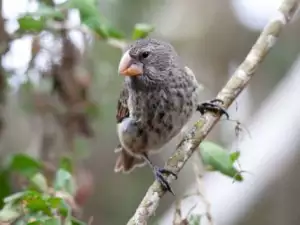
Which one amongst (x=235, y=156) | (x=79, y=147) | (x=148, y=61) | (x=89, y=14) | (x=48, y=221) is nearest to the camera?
(x=48, y=221)

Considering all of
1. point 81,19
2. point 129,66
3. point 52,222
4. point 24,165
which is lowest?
point 52,222

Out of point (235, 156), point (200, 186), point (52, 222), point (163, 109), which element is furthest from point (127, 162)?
point (52, 222)

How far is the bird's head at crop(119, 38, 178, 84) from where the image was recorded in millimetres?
2004

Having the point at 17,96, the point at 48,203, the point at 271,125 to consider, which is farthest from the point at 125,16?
the point at 48,203

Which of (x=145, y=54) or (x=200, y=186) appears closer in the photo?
(x=200, y=186)

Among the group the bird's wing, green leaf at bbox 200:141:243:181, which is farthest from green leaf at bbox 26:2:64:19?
green leaf at bbox 200:141:243:181

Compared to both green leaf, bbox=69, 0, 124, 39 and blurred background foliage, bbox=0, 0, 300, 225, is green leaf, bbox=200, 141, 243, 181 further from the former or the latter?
green leaf, bbox=69, 0, 124, 39

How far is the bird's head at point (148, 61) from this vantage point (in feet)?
6.57

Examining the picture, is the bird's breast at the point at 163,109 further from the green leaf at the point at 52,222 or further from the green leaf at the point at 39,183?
the green leaf at the point at 52,222

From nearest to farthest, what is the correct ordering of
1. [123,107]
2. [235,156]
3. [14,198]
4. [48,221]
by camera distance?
[48,221]
[14,198]
[235,156]
[123,107]

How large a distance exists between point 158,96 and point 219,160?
0.39 metres

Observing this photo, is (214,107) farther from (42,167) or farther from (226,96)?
(42,167)

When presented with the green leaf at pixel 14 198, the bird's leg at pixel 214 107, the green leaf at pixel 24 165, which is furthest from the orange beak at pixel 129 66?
the green leaf at pixel 14 198

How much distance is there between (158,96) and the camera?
212cm
